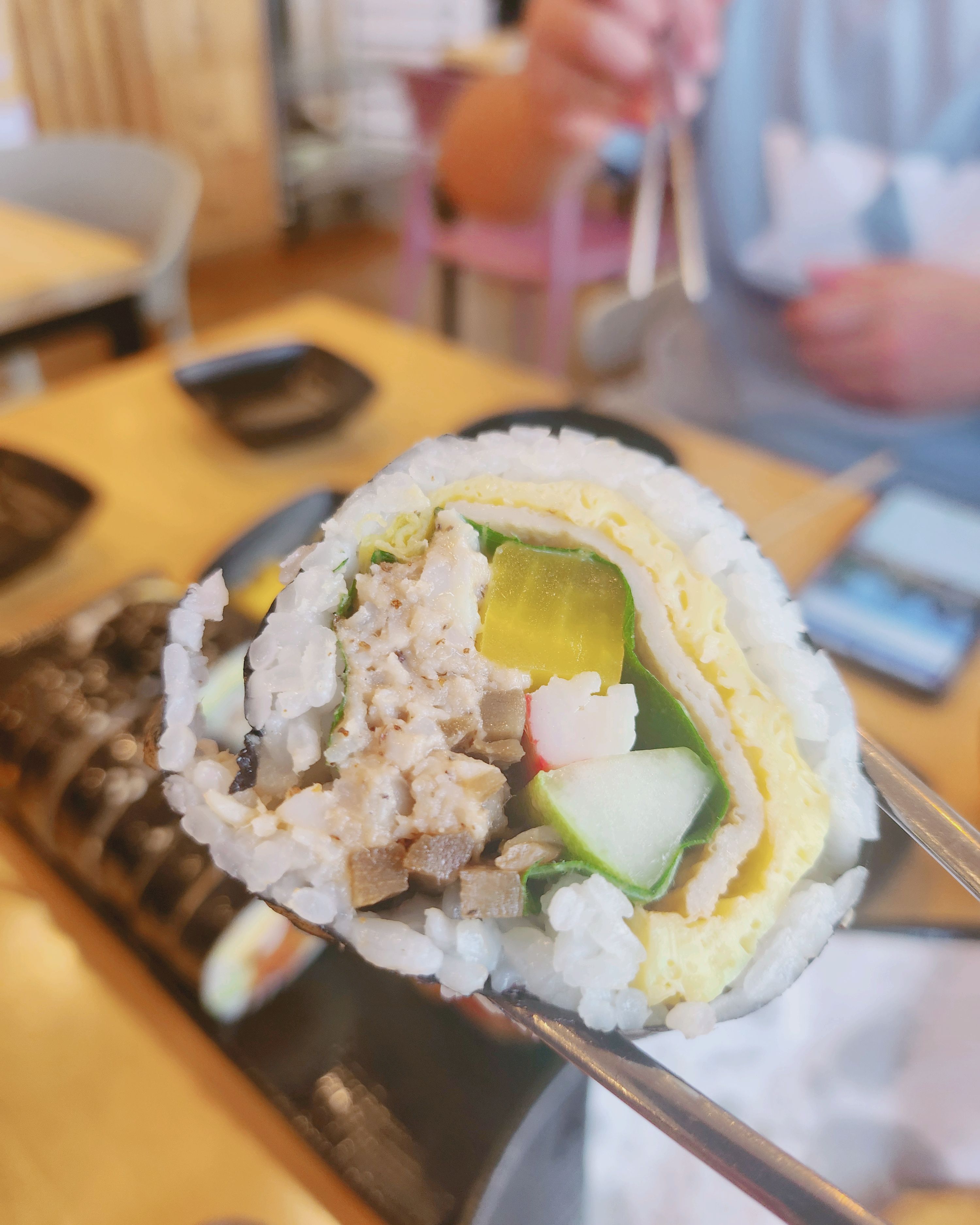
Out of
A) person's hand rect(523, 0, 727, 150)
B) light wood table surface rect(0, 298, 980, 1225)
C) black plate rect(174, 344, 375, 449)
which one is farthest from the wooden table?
person's hand rect(523, 0, 727, 150)

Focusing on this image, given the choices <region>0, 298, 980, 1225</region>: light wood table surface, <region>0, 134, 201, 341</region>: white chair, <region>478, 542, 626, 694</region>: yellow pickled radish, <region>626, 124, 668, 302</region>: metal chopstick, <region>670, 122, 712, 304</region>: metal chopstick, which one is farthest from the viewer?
<region>0, 134, 201, 341</region>: white chair

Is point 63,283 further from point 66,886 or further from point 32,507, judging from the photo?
point 66,886

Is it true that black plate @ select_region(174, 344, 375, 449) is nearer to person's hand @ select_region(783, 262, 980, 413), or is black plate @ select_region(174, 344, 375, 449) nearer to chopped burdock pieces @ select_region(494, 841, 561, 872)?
person's hand @ select_region(783, 262, 980, 413)

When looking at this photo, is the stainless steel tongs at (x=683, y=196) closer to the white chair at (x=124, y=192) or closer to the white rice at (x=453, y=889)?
the white chair at (x=124, y=192)

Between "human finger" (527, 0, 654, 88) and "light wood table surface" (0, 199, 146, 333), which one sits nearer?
"human finger" (527, 0, 654, 88)

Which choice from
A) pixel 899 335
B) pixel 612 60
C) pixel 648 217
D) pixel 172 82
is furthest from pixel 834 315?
pixel 172 82
